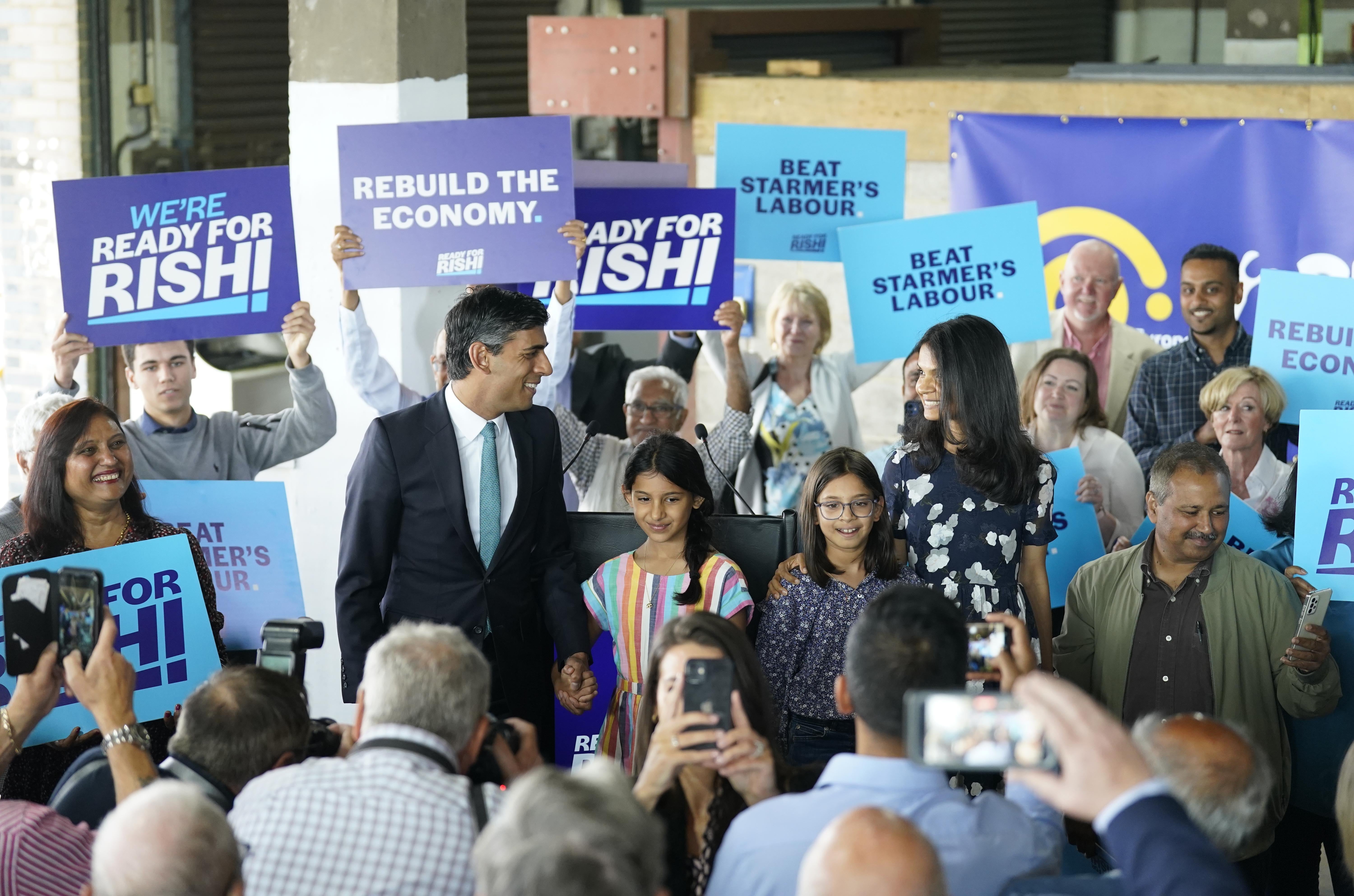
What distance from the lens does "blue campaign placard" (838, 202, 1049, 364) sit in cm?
548

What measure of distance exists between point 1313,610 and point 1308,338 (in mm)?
1342

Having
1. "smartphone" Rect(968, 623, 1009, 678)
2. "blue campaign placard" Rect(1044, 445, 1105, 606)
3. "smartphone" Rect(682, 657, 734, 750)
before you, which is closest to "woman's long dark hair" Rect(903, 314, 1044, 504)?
"blue campaign placard" Rect(1044, 445, 1105, 606)

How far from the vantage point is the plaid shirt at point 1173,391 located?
5285 mm

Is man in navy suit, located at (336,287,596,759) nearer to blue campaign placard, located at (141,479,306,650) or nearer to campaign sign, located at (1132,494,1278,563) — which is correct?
blue campaign placard, located at (141,479,306,650)

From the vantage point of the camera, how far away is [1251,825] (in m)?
2.33

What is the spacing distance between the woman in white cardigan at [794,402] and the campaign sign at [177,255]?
180 centimetres

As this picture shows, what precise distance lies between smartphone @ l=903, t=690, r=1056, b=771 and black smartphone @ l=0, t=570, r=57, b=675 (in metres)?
1.82

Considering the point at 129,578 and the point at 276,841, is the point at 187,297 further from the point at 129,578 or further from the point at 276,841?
the point at 276,841

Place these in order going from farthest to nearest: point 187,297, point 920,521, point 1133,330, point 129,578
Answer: point 1133,330 → point 187,297 → point 920,521 → point 129,578

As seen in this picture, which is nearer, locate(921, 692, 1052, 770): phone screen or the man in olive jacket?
locate(921, 692, 1052, 770): phone screen

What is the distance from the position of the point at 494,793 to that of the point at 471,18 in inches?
317

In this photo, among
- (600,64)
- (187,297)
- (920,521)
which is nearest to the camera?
(920,521)

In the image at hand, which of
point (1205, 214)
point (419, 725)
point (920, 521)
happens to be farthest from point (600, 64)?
point (419, 725)

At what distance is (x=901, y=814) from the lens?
88.3 inches
